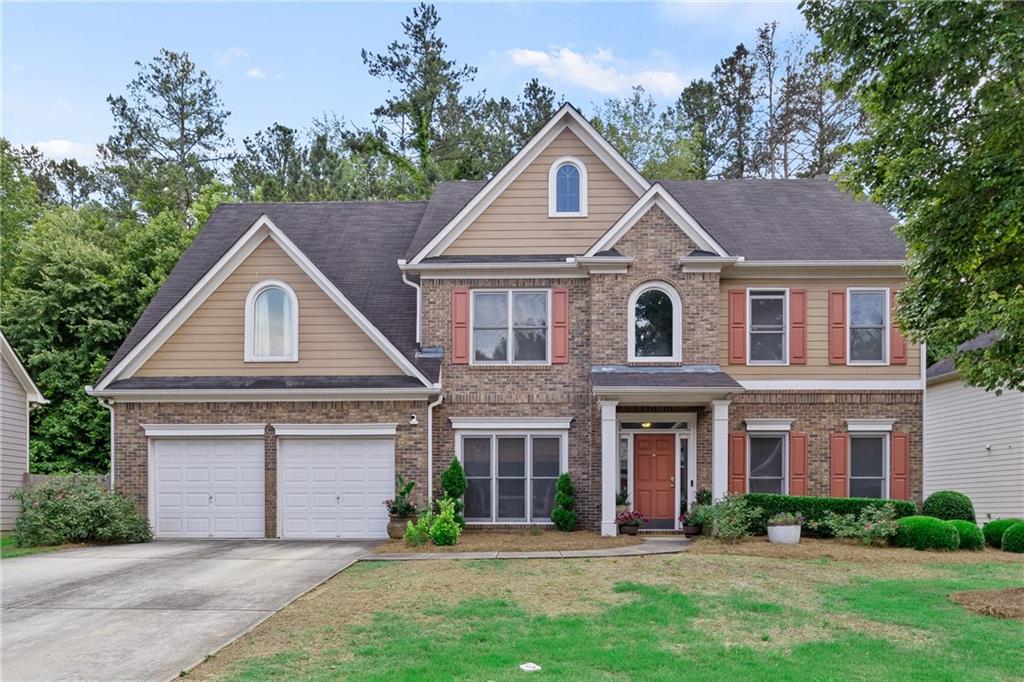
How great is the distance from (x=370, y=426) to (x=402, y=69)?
2566 centimetres

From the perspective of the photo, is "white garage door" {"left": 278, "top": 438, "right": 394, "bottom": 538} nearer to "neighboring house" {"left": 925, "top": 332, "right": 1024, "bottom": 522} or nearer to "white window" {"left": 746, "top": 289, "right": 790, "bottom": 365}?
"white window" {"left": 746, "top": 289, "right": 790, "bottom": 365}

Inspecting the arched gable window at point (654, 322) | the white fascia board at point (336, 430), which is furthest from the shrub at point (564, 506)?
the white fascia board at point (336, 430)

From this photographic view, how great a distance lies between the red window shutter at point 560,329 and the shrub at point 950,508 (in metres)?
8.20

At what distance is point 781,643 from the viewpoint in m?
8.38

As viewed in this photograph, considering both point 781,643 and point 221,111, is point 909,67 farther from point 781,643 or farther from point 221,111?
point 221,111

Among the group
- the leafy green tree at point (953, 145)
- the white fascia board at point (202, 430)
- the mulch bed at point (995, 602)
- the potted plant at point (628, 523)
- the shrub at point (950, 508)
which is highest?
the leafy green tree at point (953, 145)

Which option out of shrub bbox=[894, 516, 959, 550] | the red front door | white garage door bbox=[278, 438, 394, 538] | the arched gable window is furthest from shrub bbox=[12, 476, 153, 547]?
shrub bbox=[894, 516, 959, 550]

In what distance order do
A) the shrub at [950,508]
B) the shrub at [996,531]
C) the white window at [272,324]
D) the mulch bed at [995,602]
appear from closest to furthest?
the mulch bed at [995,602], the shrub at [996,531], the shrub at [950,508], the white window at [272,324]

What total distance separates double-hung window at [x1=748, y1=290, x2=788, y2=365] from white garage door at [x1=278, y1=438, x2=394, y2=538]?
8277 mm

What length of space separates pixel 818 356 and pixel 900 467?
299cm

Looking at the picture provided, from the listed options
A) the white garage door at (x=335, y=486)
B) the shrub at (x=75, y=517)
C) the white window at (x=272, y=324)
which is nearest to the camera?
the shrub at (x=75, y=517)

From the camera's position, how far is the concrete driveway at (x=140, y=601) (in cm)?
793

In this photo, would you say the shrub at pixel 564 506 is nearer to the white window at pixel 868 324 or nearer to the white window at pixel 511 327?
the white window at pixel 511 327

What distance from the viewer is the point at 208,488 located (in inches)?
695
